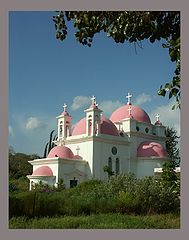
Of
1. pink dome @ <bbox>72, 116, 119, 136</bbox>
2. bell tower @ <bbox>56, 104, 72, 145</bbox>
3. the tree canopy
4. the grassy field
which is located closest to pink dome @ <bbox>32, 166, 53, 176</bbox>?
bell tower @ <bbox>56, 104, 72, 145</bbox>

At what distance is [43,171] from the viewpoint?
11.4 metres

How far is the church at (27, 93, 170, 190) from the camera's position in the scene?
11484 mm

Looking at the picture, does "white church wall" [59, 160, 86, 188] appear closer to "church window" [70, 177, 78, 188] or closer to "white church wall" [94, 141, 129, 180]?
"church window" [70, 177, 78, 188]

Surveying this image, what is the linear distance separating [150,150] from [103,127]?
68.0 inches

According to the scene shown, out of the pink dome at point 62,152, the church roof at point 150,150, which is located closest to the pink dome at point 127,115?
the church roof at point 150,150

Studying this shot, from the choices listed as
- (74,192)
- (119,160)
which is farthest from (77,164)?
(74,192)

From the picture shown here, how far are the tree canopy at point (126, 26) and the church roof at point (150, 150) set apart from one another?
26.1ft

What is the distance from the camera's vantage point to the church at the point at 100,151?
11.5 metres

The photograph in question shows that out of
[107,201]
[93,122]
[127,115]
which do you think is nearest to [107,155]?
[93,122]

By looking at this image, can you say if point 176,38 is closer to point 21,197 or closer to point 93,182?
point 21,197

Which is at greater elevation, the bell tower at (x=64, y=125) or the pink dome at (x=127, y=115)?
the pink dome at (x=127, y=115)

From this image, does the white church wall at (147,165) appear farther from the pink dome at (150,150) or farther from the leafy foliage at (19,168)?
the leafy foliage at (19,168)

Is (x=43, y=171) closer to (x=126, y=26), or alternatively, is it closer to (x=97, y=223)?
(x=97, y=223)

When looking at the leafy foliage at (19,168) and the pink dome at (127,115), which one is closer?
the leafy foliage at (19,168)
